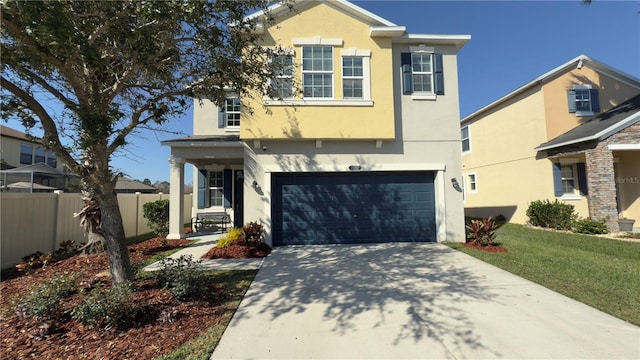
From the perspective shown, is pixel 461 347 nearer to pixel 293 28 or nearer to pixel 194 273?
pixel 194 273

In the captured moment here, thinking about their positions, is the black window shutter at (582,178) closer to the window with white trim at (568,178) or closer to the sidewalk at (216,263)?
the window with white trim at (568,178)

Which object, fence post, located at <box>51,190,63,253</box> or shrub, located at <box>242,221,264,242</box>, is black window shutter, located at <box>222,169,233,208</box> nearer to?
shrub, located at <box>242,221,264,242</box>

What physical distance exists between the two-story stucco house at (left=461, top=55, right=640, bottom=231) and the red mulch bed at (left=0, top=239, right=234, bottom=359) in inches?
582

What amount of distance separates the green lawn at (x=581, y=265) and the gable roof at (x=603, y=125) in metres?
4.02

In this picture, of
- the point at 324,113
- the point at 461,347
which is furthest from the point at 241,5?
the point at 461,347

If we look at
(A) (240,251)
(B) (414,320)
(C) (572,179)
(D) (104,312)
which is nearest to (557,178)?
(C) (572,179)

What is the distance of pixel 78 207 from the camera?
9664 mm

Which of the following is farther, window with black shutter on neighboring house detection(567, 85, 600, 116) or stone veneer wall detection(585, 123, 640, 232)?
window with black shutter on neighboring house detection(567, 85, 600, 116)

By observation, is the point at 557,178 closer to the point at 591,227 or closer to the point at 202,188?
the point at 591,227

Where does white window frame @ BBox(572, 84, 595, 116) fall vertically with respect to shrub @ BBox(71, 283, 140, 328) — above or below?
above

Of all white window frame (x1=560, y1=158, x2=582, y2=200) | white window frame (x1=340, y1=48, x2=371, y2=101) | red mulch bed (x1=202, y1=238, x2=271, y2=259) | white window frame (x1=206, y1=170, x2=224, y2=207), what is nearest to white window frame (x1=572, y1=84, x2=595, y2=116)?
white window frame (x1=560, y1=158, x2=582, y2=200)

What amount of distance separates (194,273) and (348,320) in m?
2.81

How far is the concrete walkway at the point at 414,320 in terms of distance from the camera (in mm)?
3549

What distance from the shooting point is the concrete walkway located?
3.55m
